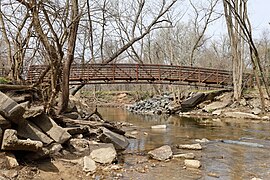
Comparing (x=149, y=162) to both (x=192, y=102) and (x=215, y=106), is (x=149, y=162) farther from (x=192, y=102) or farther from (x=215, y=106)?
(x=192, y=102)

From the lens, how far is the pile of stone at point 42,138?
4871 millimetres

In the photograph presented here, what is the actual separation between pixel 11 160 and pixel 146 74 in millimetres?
16009

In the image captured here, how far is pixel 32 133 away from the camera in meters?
5.66

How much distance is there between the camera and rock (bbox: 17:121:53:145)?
549cm

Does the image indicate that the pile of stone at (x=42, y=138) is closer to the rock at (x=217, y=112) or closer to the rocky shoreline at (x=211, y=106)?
the rocky shoreline at (x=211, y=106)

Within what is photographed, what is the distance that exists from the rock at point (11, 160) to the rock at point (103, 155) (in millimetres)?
1645

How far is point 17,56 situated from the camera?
9555 millimetres

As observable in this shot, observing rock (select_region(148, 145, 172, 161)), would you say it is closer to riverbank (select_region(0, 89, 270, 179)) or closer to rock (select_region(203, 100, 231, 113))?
riverbank (select_region(0, 89, 270, 179))

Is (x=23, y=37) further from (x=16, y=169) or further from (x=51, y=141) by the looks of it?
(x=16, y=169)

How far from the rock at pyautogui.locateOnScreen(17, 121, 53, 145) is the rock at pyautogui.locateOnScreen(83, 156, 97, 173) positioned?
79 centimetres

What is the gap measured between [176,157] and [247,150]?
2342 millimetres

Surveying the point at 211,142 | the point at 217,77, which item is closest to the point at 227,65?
the point at 217,77

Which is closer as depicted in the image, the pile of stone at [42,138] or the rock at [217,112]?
the pile of stone at [42,138]

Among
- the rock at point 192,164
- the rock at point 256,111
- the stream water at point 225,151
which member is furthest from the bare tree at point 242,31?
the rock at point 192,164
